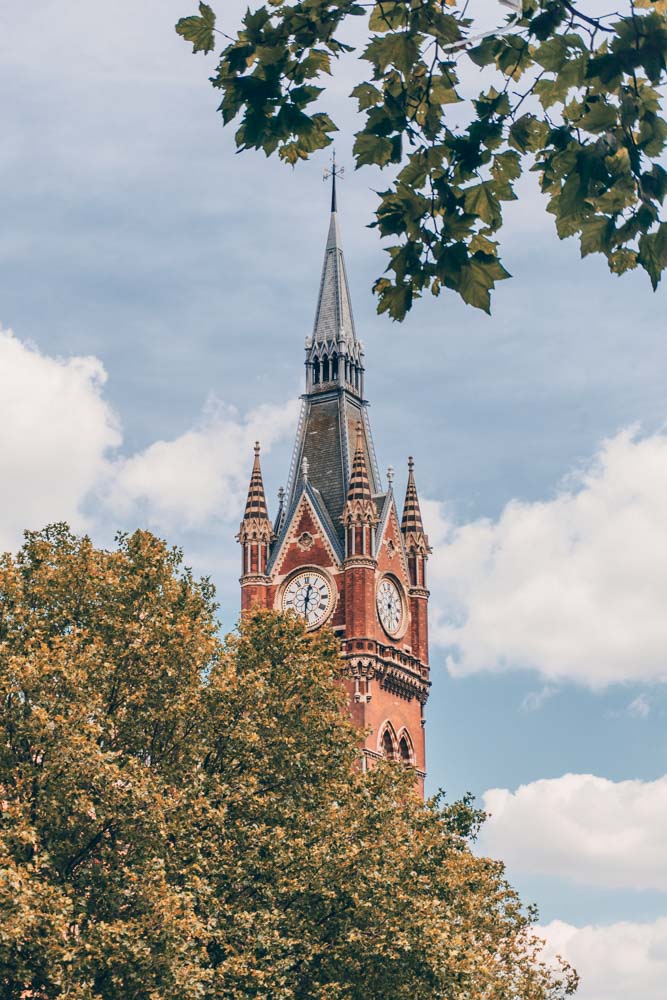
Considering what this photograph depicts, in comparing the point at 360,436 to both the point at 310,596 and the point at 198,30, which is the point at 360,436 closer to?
the point at 310,596

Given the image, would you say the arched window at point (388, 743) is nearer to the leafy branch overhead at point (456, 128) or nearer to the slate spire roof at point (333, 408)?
the slate spire roof at point (333, 408)

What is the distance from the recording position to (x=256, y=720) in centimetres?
3347

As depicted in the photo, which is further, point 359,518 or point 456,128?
point 359,518

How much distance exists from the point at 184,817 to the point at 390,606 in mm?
52121

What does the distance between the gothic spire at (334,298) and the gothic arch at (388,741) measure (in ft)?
81.5

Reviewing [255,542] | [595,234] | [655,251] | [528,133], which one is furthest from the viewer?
[255,542]

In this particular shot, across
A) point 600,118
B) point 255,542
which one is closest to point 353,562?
point 255,542

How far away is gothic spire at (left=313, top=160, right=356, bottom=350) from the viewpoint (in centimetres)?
8988

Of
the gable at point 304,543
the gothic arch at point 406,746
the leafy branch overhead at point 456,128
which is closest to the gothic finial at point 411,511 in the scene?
the gable at point 304,543

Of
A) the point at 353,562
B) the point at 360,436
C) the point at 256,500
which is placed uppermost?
the point at 360,436

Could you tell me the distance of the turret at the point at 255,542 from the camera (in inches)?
3194

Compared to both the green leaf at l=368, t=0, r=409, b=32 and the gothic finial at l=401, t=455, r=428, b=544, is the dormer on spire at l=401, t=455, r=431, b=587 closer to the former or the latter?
the gothic finial at l=401, t=455, r=428, b=544

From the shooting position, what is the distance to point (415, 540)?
85.0 m

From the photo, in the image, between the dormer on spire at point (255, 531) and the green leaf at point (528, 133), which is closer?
the green leaf at point (528, 133)
